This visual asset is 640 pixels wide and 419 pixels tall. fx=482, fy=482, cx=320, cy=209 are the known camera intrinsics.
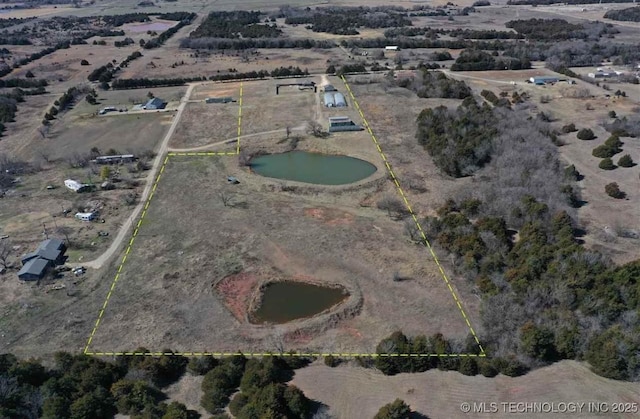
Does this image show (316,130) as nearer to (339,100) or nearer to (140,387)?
(339,100)

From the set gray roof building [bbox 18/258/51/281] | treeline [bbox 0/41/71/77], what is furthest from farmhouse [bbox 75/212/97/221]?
treeline [bbox 0/41/71/77]

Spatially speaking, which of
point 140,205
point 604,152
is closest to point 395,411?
point 140,205

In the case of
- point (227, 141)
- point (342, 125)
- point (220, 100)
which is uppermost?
point (220, 100)

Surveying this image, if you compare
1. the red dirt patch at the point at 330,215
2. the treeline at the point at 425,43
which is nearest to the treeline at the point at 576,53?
the treeline at the point at 425,43

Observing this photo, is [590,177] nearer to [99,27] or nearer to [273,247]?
[273,247]

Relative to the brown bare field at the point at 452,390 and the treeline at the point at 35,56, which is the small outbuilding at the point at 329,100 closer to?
the brown bare field at the point at 452,390
